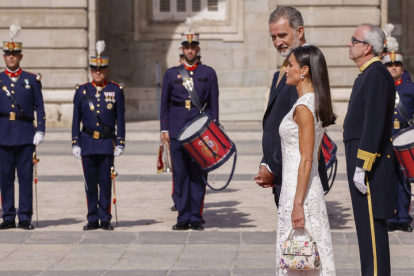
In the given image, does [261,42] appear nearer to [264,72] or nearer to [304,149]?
[264,72]

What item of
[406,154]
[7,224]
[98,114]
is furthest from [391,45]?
[7,224]

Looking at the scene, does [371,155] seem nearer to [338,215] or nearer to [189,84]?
[189,84]

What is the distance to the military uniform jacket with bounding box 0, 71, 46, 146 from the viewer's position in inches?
354

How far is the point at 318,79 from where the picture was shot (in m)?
5.16

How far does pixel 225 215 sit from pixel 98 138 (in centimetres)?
179

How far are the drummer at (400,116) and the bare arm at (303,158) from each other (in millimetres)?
3701

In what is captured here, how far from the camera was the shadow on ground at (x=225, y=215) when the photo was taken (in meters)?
9.30

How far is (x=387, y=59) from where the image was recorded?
905 cm

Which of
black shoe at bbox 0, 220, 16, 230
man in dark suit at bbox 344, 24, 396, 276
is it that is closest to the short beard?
man in dark suit at bbox 344, 24, 396, 276

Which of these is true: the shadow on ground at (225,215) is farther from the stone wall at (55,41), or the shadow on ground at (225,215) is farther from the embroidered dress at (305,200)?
the stone wall at (55,41)

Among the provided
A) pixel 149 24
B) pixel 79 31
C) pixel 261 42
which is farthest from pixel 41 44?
pixel 261 42

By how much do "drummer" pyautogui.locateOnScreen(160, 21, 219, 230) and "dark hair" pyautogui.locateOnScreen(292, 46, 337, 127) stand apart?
401cm

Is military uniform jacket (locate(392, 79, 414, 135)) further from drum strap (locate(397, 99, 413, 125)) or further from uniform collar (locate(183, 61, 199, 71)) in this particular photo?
uniform collar (locate(183, 61, 199, 71))

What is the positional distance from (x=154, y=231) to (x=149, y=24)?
48.0 ft
